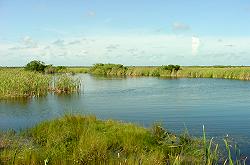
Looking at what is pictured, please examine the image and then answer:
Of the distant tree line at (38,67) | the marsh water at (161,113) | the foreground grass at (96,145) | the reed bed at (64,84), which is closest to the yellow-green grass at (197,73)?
the distant tree line at (38,67)

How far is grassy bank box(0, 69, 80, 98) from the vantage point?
3123 centimetres

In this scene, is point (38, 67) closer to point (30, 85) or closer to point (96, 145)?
point (30, 85)

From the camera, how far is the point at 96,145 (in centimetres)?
1027

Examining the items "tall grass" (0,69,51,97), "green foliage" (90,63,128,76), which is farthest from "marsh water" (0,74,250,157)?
"green foliage" (90,63,128,76)

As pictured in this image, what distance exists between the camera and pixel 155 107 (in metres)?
26.6

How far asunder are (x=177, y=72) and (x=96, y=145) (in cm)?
6707

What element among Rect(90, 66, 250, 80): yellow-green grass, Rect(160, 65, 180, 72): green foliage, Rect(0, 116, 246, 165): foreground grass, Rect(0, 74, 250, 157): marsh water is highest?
Rect(160, 65, 180, 72): green foliage

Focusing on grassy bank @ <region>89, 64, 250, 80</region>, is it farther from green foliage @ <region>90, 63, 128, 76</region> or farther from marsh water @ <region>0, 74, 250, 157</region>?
marsh water @ <region>0, 74, 250, 157</region>

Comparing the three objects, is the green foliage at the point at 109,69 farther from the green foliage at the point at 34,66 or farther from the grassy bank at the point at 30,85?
the grassy bank at the point at 30,85

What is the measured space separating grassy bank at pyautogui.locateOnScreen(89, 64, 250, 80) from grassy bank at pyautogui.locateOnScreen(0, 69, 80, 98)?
33.8 m

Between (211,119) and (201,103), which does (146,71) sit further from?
(211,119)

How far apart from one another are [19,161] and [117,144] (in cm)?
436

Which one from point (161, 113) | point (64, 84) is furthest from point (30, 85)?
point (161, 113)

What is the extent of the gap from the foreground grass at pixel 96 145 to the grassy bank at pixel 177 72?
50104 mm
